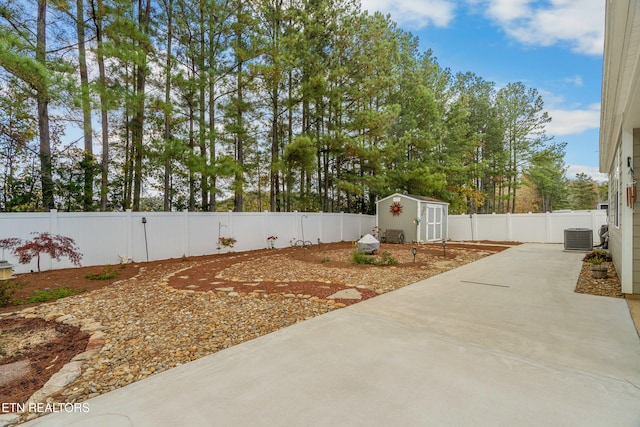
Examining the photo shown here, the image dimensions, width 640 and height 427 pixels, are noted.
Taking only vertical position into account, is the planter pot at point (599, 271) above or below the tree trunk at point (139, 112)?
below

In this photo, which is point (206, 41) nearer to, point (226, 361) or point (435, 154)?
point (226, 361)

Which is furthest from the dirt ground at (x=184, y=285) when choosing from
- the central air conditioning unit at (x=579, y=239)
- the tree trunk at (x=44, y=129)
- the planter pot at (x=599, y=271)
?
the central air conditioning unit at (x=579, y=239)

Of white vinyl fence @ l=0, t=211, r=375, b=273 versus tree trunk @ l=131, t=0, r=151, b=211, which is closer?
white vinyl fence @ l=0, t=211, r=375, b=273

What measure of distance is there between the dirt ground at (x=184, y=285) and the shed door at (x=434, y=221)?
193 inches

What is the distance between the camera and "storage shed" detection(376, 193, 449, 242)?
42.1ft

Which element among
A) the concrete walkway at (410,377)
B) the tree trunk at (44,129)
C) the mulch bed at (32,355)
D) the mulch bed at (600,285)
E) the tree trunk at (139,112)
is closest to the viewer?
the concrete walkway at (410,377)

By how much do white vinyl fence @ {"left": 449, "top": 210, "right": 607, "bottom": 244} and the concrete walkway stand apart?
10731mm

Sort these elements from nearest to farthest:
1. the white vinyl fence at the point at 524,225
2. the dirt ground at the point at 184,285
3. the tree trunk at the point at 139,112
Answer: the dirt ground at the point at 184,285 < the tree trunk at the point at 139,112 < the white vinyl fence at the point at 524,225

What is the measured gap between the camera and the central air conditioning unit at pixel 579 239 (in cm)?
932

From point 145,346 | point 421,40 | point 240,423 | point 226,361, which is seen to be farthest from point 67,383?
point 421,40

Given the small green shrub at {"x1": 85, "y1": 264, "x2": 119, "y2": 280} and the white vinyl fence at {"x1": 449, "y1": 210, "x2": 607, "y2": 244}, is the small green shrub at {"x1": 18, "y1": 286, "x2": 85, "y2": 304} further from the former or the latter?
the white vinyl fence at {"x1": 449, "y1": 210, "x2": 607, "y2": 244}

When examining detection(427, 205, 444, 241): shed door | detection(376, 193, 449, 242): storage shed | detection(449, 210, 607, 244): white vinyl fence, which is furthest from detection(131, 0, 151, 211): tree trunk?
detection(449, 210, 607, 244): white vinyl fence

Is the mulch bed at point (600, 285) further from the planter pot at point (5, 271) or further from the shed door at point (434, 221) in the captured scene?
the planter pot at point (5, 271)

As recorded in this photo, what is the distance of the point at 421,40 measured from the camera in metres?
18.7
